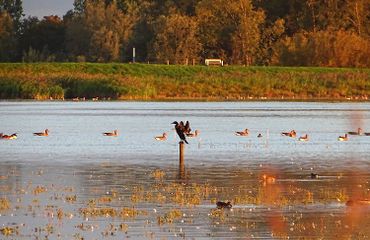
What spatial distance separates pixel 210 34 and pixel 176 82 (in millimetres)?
30262

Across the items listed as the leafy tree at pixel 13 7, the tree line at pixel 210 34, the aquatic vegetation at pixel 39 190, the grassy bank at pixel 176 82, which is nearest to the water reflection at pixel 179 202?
the aquatic vegetation at pixel 39 190

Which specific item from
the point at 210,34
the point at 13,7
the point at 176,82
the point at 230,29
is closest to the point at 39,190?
the point at 176,82

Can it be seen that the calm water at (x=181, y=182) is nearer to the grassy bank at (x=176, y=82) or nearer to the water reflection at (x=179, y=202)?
the water reflection at (x=179, y=202)

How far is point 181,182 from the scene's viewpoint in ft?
93.7

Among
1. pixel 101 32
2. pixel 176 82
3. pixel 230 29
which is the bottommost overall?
pixel 176 82

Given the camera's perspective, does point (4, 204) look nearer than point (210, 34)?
Yes

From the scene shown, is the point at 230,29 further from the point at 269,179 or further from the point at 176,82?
the point at 269,179

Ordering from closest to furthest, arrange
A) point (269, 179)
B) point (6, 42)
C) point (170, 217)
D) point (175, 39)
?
point (170, 217)
point (269, 179)
point (175, 39)
point (6, 42)

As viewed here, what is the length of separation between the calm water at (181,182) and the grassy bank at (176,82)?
36.8 meters

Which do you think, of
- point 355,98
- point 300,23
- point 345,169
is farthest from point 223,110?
point 300,23

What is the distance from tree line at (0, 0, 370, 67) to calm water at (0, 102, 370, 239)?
199 ft

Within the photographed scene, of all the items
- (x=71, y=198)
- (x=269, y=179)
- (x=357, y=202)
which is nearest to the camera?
(x=357, y=202)

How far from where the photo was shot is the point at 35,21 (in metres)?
154

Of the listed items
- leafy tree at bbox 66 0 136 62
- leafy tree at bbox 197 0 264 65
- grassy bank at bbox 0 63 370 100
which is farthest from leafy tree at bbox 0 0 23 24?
grassy bank at bbox 0 63 370 100
